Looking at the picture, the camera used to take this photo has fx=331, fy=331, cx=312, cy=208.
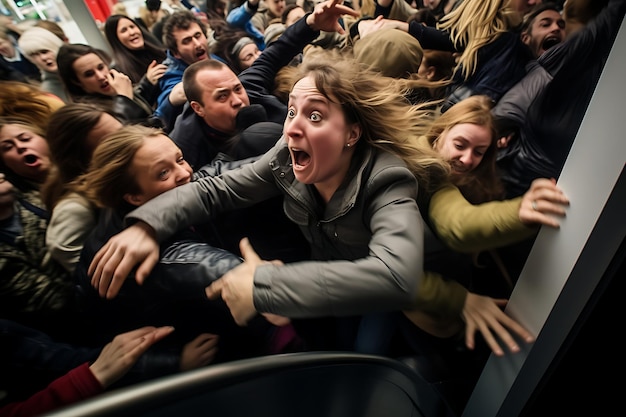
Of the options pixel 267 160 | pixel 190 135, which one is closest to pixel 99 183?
pixel 190 135

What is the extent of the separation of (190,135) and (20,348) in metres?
0.48

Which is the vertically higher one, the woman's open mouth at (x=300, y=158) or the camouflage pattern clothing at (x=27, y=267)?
the woman's open mouth at (x=300, y=158)

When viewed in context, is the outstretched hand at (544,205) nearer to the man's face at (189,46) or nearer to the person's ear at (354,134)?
the person's ear at (354,134)

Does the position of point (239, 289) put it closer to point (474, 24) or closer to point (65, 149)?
point (65, 149)

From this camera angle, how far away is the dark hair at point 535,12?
1.69 ft

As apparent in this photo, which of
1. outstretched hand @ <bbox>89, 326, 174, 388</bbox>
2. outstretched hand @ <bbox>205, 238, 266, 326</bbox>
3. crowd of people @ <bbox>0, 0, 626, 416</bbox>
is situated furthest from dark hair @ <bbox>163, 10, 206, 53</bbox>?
outstretched hand @ <bbox>89, 326, 174, 388</bbox>

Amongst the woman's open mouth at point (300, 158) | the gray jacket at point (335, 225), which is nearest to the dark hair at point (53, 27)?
the gray jacket at point (335, 225)

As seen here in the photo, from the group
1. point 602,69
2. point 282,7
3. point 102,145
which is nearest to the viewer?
point 602,69

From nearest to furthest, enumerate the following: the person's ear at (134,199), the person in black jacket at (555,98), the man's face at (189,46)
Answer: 1. the person in black jacket at (555,98)
2. the person's ear at (134,199)
3. the man's face at (189,46)

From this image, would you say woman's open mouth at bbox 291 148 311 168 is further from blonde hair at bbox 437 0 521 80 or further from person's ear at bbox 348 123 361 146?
blonde hair at bbox 437 0 521 80

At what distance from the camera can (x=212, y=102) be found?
62 centimetres

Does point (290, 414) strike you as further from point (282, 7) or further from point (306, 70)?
point (282, 7)

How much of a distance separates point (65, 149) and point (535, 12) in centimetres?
81

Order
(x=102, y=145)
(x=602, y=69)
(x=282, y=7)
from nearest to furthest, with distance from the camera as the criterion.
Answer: (x=602, y=69) → (x=102, y=145) → (x=282, y=7)
